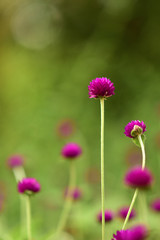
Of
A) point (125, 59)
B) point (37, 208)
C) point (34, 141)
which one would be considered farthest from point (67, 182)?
point (125, 59)

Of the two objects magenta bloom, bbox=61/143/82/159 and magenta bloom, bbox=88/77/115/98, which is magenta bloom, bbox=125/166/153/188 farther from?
magenta bloom, bbox=61/143/82/159

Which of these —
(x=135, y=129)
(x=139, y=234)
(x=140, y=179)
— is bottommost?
(x=139, y=234)

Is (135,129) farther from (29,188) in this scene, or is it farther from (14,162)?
(14,162)

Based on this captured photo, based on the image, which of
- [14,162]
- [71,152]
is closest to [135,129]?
[71,152]

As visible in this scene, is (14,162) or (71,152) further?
(14,162)

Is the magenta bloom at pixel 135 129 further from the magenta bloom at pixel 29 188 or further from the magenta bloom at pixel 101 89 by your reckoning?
the magenta bloom at pixel 29 188

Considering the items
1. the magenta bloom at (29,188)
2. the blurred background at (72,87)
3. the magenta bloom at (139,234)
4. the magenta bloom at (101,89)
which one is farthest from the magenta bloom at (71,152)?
the blurred background at (72,87)

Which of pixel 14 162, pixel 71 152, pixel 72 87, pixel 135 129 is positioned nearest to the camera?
pixel 135 129

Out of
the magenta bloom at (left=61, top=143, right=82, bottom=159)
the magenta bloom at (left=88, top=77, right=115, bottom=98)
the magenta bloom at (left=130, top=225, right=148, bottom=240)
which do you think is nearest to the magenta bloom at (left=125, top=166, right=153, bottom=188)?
the magenta bloom at (left=130, top=225, right=148, bottom=240)

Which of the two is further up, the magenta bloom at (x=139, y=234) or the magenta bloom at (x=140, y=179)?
the magenta bloom at (x=140, y=179)
